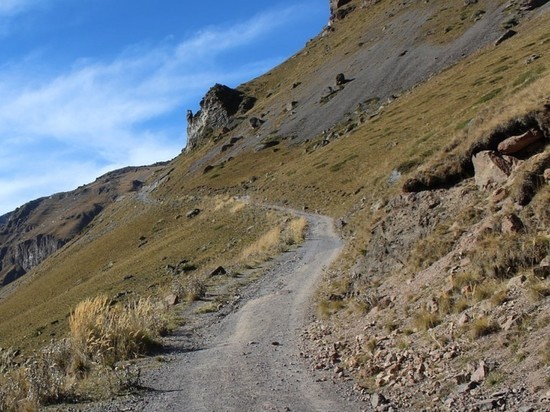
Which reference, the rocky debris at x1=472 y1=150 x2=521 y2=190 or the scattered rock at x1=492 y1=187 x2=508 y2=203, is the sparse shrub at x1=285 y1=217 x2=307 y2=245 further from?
the scattered rock at x1=492 y1=187 x2=508 y2=203

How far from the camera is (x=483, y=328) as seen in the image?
8.44m

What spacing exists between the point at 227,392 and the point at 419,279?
5639mm

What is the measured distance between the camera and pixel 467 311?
938 centimetres

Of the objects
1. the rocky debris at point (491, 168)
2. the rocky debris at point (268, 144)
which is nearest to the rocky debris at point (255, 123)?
the rocky debris at point (268, 144)

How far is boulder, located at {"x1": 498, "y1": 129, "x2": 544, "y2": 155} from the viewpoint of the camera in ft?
44.3

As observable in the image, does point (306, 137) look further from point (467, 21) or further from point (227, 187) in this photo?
point (467, 21)

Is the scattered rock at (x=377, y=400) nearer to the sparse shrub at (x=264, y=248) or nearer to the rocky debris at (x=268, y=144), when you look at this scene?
the sparse shrub at (x=264, y=248)

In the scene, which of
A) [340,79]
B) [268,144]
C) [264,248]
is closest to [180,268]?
[264,248]

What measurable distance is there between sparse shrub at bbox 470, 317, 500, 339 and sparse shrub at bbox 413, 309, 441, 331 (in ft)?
4.42

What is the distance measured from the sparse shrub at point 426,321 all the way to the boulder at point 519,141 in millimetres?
6265

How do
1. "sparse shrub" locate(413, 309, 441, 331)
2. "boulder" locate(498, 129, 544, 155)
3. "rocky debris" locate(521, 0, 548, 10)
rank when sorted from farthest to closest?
"rocky debris" locate(521, 0, 548, 10)
"boulder" locate(498, 129, 544, 155)
"sparse shrub" locate(413, 309, 441, 331)

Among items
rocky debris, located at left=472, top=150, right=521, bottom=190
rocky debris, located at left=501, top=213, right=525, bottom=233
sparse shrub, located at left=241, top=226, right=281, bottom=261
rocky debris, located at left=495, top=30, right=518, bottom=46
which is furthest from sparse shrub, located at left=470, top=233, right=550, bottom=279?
rocky debris, located at left=495, top=30, right=518, bottom=46

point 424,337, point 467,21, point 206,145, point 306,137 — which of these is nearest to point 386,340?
point 424,337

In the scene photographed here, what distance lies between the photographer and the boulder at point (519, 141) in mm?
13516
